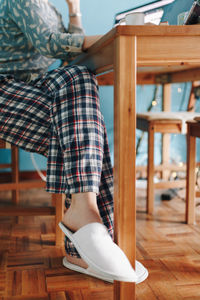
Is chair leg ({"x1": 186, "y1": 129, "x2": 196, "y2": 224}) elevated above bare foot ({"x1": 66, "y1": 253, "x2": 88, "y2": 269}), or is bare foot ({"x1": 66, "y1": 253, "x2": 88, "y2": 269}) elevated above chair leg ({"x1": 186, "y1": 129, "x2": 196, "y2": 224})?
chair leg ({"x1": 186, "y1": 129, "x2": 196, "y2": 224})

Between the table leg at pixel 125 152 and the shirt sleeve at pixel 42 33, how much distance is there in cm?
34

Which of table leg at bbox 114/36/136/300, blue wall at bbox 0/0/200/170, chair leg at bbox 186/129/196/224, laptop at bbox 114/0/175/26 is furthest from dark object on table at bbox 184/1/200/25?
blue wall at bbox 0/0/200/170

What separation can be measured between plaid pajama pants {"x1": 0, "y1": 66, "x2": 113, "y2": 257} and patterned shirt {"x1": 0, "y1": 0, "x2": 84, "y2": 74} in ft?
0.40

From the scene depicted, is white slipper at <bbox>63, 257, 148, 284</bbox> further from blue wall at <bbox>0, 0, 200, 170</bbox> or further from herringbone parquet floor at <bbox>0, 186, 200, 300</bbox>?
blue wall at <bbox>0, 0, 200, 170</bbox>

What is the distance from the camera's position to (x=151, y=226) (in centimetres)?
159

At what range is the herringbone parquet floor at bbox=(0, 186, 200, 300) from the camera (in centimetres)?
99

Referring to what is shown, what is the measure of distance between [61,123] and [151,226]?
86 cm

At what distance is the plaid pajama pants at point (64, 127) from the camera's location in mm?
889

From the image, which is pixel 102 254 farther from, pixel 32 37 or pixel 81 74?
pixel 32 37

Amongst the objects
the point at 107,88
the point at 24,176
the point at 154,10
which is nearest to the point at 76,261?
the point at 154,10

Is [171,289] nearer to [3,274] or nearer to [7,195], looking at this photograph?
[3,274]

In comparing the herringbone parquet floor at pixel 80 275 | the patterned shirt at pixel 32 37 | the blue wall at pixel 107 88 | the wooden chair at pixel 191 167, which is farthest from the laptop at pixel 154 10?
the blue wall at pixel 107 88

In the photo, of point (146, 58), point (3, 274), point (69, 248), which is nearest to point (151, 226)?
point (69, 248)

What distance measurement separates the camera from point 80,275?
1.11 meters
